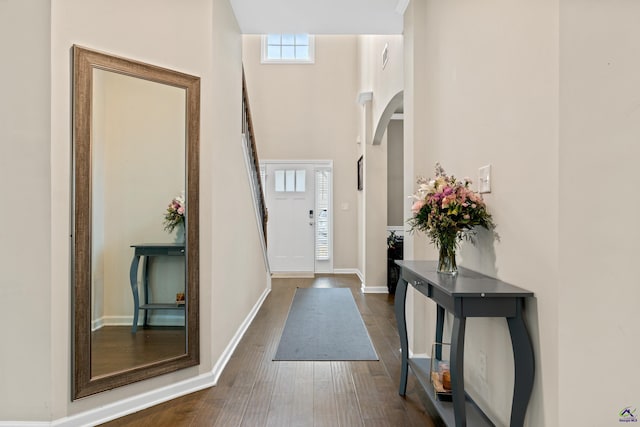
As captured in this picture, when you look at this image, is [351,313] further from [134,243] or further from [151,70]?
[151,70]

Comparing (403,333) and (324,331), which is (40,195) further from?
(324,331)

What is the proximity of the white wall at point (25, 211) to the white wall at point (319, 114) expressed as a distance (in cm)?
497

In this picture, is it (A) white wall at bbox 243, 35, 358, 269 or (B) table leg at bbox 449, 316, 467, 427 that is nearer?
(B) table leg at bbox 449, 316, 467, 427

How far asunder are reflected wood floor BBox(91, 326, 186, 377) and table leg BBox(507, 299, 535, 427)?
1.80 metres

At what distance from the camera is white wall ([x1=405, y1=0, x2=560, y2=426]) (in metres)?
1.27

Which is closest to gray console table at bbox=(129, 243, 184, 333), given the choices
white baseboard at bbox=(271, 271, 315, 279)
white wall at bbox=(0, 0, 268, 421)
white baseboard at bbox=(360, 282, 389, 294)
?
white wall at bbox=(0, 0, 268, 421)

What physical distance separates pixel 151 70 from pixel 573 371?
2437mm

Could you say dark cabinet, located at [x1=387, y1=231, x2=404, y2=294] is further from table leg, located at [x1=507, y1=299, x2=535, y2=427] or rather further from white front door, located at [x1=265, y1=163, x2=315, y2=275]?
table leg, located at [x1=507, y1=299, x2=535, y2=427]

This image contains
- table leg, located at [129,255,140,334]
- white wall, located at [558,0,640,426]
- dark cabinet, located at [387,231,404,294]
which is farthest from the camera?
dark cabinet, located at [387,231,404,294]

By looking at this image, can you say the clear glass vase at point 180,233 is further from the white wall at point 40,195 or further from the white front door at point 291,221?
the white front door at point 291,221

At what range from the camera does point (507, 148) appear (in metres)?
1.55

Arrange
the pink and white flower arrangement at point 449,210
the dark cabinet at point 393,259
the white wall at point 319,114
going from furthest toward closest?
the white wall at point 319,114
the dark cabinet at point 393,259
the pink and white flower arrangement at point 449,210

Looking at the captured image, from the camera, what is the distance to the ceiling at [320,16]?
2824 mm

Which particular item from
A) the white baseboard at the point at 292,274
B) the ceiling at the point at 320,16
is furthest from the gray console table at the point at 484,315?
the white baseboard at the point at 292,274
